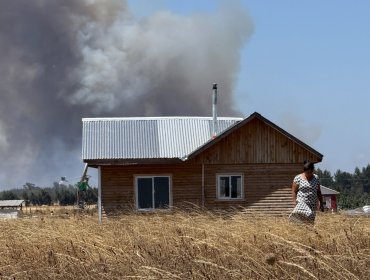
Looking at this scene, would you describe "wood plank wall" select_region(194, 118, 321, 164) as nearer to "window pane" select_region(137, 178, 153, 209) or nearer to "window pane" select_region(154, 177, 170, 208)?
"window pane" select_region(154, 177, 170, 208)

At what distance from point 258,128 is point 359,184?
160 m

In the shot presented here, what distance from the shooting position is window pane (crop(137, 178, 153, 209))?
27.1 m

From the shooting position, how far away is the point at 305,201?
11445mm

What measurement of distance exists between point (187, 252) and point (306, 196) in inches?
161

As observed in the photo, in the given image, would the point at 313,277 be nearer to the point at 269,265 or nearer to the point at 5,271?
the point at 269,265

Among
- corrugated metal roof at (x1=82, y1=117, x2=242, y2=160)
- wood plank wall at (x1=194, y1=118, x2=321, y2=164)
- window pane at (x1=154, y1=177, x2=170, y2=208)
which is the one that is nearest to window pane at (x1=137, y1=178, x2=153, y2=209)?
window pane at (x1=154, y1=177, x2=170, y2=208)

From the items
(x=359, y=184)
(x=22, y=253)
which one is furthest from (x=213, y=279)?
(x=359, y=184)

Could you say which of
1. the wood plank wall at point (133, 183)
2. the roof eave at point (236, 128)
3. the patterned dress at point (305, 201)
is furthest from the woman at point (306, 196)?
the roof eave at point (236, 128)

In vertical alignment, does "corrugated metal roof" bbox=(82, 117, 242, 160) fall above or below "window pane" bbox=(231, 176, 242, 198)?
above

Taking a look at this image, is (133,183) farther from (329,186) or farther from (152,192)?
(329,186)

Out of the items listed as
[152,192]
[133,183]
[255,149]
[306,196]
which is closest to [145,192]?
[152,192]

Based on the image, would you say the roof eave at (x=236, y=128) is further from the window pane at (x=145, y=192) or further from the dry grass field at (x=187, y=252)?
the dry grass field at (x=187, y=252)

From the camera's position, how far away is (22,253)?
915 centimetres

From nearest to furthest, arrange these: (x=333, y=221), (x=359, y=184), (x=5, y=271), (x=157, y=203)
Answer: (x=5, y=271) < (x=333, y=221) < (x=157, y=203) < (x=359, y=184)
